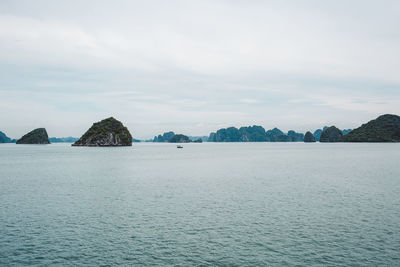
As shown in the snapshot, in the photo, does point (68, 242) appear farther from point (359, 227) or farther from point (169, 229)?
point (359, 227)

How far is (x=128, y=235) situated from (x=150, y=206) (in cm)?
1400

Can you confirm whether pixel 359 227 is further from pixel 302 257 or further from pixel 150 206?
pixel 150 206

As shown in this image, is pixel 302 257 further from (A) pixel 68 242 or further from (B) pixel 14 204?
(B) pixel 14 204

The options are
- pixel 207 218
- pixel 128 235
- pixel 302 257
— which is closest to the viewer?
pixel 302 257

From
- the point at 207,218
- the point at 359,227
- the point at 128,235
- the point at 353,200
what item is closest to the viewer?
the point at 128,235

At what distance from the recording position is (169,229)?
112ft

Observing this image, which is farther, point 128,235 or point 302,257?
point 128,235

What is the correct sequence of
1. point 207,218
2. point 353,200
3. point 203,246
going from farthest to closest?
1. point 353,200
2. point 207,218
3. point 203,246

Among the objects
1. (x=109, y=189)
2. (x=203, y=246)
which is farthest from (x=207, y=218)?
(x=109, y=189)

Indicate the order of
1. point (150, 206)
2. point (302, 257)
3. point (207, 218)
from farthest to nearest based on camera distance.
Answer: point (150, 206), point (207, 218), point (302, 257)

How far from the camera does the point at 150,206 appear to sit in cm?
4616

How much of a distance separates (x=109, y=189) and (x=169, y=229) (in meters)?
33.7

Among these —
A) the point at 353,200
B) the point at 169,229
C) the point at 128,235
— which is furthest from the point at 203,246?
the point at 353,200

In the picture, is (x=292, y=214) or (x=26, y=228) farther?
(x=292, y=214)
